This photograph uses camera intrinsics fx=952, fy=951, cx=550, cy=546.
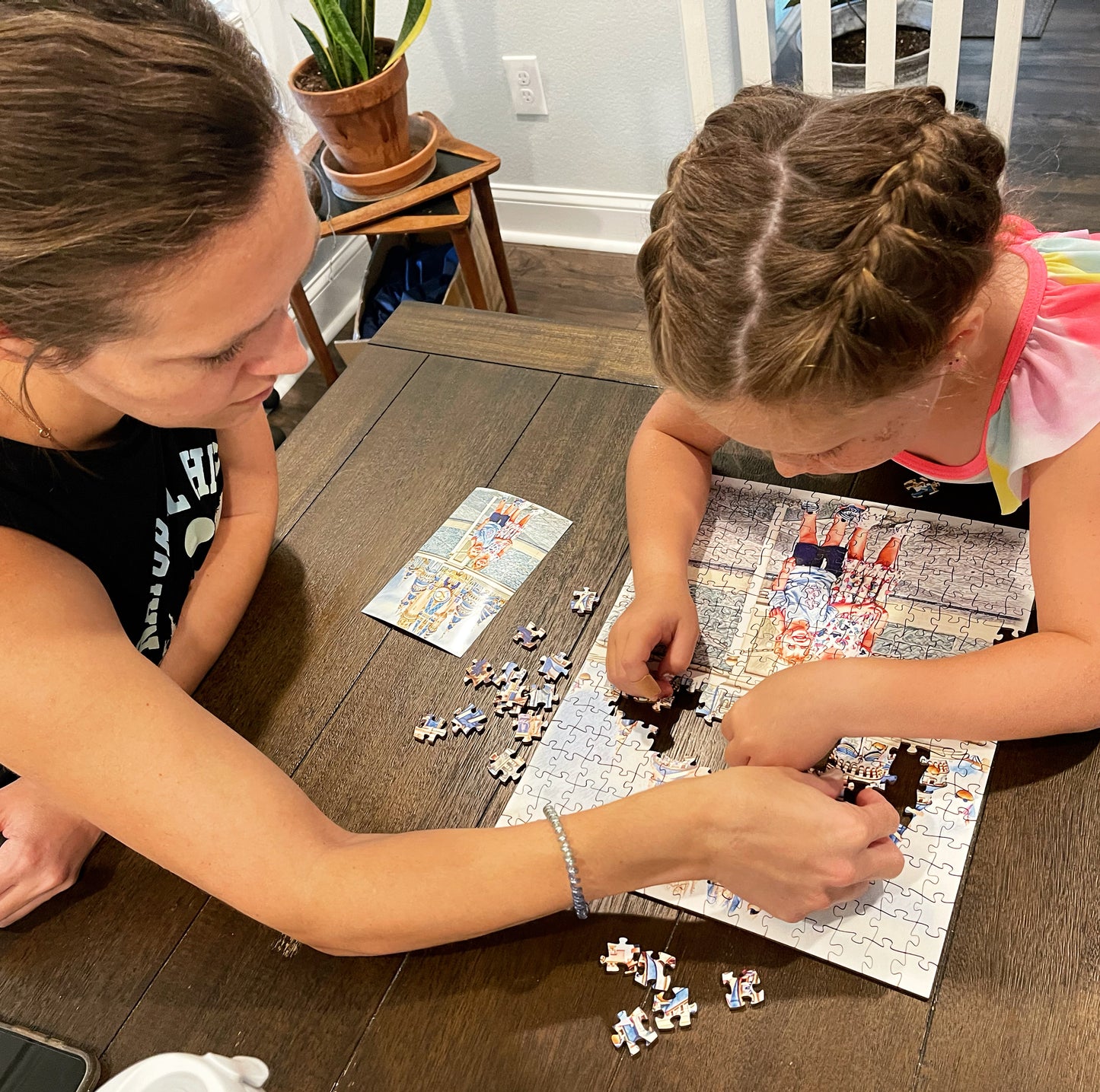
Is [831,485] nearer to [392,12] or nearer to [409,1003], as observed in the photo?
[409,1003]

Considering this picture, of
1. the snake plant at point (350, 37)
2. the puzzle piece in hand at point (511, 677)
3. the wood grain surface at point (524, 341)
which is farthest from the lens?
the snake plant at point (350, 37)

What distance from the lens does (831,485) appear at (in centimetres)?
120

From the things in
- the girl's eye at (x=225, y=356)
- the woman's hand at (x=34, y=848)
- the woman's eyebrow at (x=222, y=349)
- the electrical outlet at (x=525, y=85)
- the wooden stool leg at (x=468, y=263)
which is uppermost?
the woman's eyebrow at (x=222, y=349)

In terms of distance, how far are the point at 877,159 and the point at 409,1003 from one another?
0.85m

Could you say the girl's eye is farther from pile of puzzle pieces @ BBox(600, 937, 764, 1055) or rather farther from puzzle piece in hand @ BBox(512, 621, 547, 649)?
pile of puzzle pieces @ BBox(600, 937, 764, 1055)

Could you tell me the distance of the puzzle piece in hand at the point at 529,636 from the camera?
111cm

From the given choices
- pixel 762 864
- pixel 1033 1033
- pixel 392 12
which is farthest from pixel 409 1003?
pixel 392 12

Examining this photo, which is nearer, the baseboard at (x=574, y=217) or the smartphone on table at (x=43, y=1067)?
the smartphone on table at (x=43, y=1067)

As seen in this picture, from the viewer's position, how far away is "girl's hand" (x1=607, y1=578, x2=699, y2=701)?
39.5 inches

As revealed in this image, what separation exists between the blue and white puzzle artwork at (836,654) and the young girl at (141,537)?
0.15 feet

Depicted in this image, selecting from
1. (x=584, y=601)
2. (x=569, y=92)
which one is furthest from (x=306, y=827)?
(x=569, y=92)

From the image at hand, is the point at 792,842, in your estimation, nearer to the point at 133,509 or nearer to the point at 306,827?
the point at 306,827

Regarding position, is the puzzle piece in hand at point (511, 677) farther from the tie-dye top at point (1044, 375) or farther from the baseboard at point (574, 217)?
the baseboard at point (574, 217)

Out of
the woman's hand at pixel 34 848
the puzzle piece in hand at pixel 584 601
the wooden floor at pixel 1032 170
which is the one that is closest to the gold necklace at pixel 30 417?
the woman's hand at pixel 34 848
